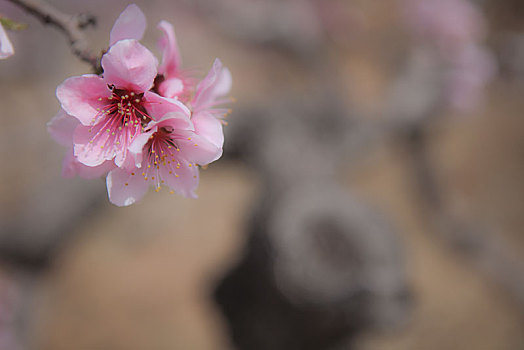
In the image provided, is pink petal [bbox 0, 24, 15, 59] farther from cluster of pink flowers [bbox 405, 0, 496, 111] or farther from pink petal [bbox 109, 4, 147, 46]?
cluster of pink flowers [bbox 405, 0, 496, 111]

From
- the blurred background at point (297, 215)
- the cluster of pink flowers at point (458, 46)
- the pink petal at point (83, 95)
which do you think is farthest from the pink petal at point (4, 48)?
the cluster of pink flowers at point (458, 46)

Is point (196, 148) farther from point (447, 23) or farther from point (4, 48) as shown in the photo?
point (447, 23)

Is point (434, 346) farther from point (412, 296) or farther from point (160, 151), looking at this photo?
point (160, 151)

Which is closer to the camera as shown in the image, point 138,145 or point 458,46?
point 138,145

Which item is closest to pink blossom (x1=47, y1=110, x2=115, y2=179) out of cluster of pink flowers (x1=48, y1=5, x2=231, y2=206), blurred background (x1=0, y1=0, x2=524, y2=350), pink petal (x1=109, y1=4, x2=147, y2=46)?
cluster of pink flowers (x1=48, y1=5, x2=231, y2=206)

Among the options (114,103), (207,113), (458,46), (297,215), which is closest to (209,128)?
(207,113)

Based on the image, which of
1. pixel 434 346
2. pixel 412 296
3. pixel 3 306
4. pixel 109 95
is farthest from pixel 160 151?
pixel 434 346
